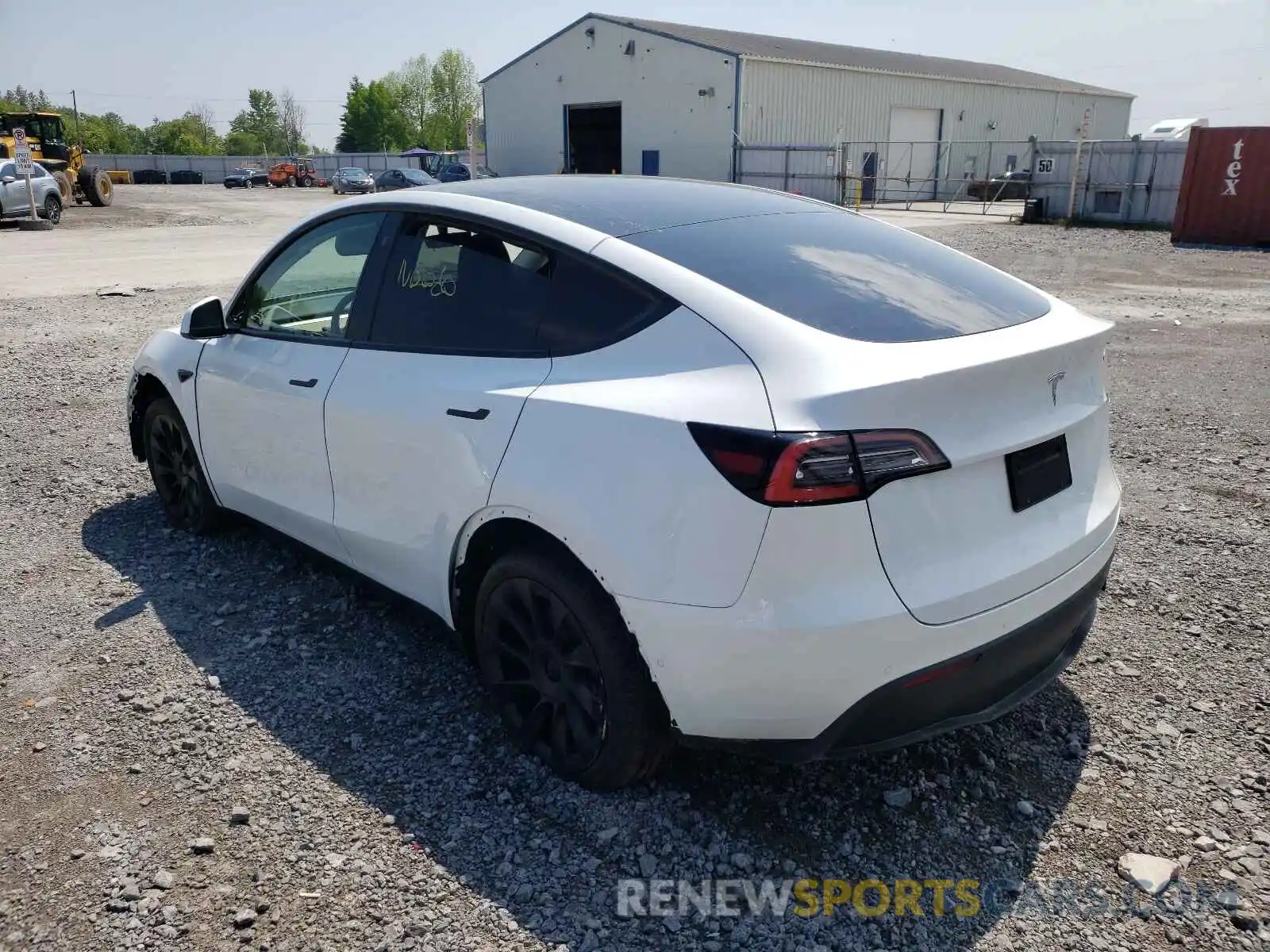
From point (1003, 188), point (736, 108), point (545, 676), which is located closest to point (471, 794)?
point (545, 676)

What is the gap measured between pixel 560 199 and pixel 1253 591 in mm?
3261

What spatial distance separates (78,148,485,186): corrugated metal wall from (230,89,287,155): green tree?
136 feet

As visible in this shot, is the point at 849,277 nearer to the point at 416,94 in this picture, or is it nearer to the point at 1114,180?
the point at 1114,180

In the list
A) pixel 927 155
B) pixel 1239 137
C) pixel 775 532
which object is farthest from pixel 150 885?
pixel 927 155

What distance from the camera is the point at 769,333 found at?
246 cm

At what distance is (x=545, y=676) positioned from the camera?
287 centimetres

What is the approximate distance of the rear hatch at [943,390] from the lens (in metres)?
2.30

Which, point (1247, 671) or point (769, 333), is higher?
point (769, 333)

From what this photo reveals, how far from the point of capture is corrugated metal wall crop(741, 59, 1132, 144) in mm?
39875

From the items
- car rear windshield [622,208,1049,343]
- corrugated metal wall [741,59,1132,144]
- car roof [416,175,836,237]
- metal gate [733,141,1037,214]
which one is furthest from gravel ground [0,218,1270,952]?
corrugated metal wall [741,59,1132,144]

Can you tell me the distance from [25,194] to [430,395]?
2764cm

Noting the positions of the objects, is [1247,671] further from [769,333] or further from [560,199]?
[560,199]

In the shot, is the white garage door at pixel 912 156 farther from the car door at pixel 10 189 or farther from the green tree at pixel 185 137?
the green tree at pixel 185 137

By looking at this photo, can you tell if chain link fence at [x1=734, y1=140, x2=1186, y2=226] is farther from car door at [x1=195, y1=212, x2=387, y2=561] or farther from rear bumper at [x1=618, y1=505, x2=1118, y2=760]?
rear bumper at [x1=618, y1=505, x2=1118, y2=760]
